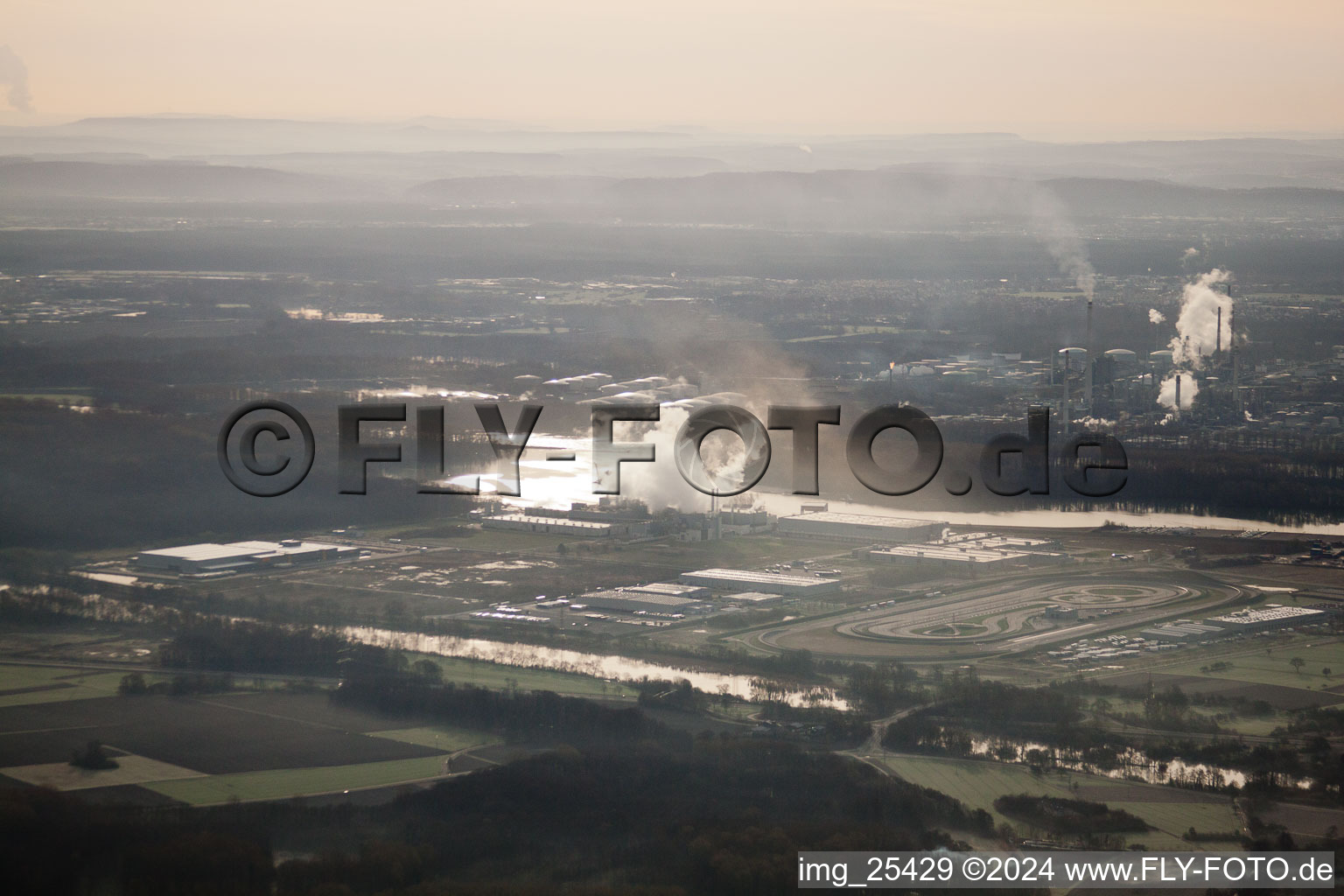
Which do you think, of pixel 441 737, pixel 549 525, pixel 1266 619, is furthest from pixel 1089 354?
pixel 441 737

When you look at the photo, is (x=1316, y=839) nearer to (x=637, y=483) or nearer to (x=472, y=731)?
(x=472, y=731)

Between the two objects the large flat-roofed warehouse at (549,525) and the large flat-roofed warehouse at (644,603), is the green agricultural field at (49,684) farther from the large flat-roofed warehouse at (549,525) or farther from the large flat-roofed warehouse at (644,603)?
the large flat-roofed warehouse at (549,525)

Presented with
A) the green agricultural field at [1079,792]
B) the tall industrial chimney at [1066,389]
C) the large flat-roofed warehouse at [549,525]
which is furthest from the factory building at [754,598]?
the tall industrial chimney at [1066,389]

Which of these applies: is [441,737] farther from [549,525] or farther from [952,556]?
[549,525]

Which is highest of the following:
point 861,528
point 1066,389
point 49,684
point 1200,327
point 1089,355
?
point 1200,327

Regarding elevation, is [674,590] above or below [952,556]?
below

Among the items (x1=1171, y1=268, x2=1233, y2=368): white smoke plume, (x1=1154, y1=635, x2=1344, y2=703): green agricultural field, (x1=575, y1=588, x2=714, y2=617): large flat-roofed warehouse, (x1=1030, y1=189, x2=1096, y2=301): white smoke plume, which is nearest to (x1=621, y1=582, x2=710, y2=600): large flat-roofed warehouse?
(x1=575, y1=588, x2=714, y2=617): large flat-roofed warehouse

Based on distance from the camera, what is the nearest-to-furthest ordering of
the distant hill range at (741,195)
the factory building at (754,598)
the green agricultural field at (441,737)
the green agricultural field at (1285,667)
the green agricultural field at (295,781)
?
the green agricultural field at (295,781)
the green agricultural field at (441,737)
the green agricultural field at (1285,667)
the factory building at (754,598)
the distant hill range at (741,195)
